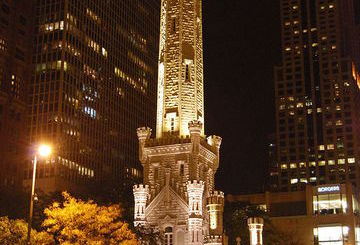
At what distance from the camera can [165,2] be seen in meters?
74.9

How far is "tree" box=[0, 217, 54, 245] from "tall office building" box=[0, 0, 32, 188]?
9414 cm

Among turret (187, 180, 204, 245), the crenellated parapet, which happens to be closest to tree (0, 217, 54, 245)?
turret (187, 180, 204, 245)

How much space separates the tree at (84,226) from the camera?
184ft

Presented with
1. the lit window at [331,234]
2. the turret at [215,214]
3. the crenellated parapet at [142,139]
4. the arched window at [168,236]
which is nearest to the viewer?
the turret at [215,214]

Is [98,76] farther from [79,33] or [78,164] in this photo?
[78,164]

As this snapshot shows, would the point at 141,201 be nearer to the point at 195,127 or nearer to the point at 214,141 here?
the point at 195,127

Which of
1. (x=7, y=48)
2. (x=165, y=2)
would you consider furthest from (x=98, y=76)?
(x=165, y=2)

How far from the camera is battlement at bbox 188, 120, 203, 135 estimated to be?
216 ft

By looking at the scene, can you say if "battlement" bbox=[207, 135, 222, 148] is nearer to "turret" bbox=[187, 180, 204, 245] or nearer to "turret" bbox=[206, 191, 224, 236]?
"turret" bbox=[187, 180, 204, 245]

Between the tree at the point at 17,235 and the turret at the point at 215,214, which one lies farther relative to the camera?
the turret at the point at 215,214

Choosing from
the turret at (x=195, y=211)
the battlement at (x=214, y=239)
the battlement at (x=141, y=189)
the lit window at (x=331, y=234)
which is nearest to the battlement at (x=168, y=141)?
the battlement at (x=141, y=189)

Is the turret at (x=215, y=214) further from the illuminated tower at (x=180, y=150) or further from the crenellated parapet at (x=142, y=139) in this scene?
the crenellated parapet at (x=142, y=139)

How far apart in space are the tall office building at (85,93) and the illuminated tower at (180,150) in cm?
6819

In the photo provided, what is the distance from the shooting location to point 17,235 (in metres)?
54.5
